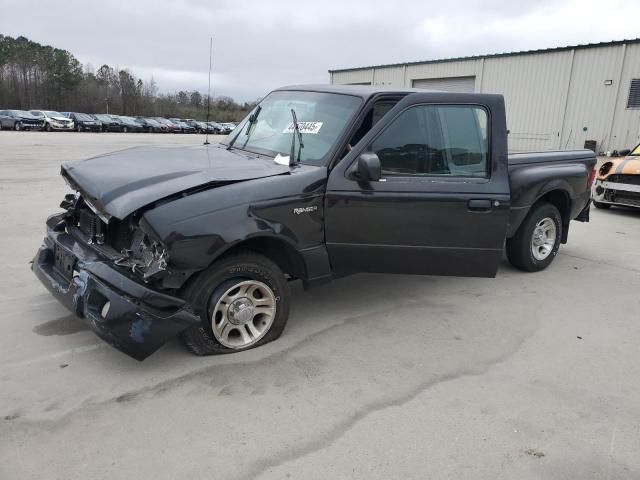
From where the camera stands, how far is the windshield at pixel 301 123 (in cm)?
414

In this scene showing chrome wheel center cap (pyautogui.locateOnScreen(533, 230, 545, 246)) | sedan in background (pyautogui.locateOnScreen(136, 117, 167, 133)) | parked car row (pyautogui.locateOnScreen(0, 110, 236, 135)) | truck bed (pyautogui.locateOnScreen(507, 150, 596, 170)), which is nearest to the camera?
truck bed (pyautogui.locateOnScreen(507, 150, 596, 170))

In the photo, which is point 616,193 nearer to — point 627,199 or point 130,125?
point 627,199

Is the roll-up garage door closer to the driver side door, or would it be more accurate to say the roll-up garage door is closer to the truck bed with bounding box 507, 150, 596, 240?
the truck bed with bounding box 507, 150, 596, 240

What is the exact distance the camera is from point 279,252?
396 cm

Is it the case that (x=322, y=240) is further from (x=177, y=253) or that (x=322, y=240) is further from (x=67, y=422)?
(x=67, y=422)

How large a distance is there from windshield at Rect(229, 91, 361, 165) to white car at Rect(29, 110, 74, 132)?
3781cm

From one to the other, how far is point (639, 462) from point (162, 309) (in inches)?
113

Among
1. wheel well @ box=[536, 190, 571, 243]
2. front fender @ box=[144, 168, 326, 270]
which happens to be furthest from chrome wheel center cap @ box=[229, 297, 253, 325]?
wheel well @ box=[536, 190, 571, 243]

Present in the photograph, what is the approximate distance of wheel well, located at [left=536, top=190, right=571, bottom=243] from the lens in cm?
604

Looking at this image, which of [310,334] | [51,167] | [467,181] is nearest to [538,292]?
[467,181]

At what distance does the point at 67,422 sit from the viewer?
2.92m

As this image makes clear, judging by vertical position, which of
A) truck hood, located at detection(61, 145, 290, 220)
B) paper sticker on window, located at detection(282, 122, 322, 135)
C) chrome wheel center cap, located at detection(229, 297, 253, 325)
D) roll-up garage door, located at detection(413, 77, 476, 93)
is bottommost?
chrome wheel center cap, located at detection(229, 297, 253, 325)

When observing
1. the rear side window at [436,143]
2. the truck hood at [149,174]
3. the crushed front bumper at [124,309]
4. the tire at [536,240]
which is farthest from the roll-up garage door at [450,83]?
the crushed front bumper at [124,309]

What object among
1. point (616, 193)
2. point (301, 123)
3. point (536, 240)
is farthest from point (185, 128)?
point (301, 123)
